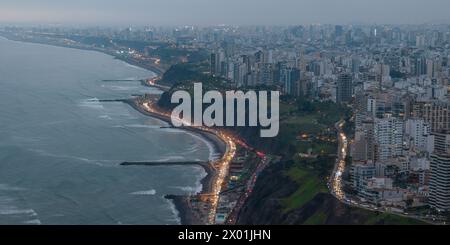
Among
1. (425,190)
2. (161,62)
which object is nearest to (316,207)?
(425,190)

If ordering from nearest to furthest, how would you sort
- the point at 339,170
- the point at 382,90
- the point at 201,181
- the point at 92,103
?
the point at 339,170 < the point at 201,181 < the point at 382,90 < the point at 92,103

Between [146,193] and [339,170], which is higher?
[339,170]

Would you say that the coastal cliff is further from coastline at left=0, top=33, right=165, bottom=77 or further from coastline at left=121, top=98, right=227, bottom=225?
coastline at left=0, top=33, right=165, bottom=77

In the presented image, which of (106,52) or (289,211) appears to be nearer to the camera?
(289,211)

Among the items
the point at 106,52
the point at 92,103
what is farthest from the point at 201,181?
the point at 106,52

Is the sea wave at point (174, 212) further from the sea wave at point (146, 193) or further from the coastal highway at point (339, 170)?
the coastal highway at point (339, 170)

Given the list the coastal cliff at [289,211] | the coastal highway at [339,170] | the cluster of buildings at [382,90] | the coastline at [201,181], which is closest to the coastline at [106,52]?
the cluster of buildings at [382,90]

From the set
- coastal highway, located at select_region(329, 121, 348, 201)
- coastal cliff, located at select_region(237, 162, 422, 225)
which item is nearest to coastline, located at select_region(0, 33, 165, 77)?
coastal highway, located at select_region(329, 121, 348, 201)

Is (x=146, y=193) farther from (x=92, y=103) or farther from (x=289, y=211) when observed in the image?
(x=92, y=103)
